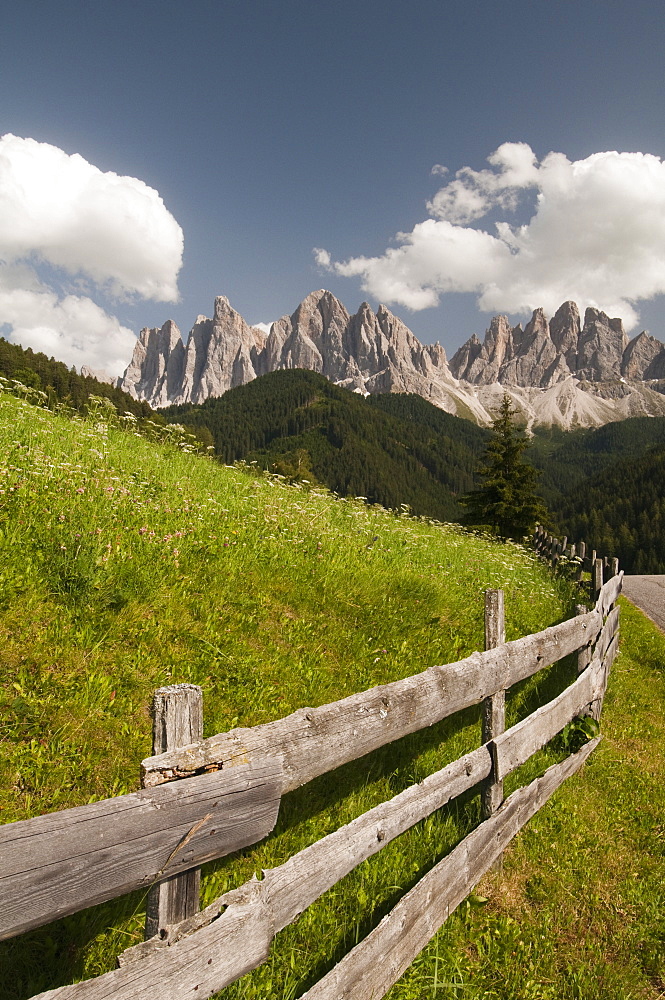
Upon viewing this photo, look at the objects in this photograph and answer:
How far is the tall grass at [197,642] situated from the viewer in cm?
340

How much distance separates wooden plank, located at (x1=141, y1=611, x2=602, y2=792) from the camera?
231 cm

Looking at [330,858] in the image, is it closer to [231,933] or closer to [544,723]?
[231,933]

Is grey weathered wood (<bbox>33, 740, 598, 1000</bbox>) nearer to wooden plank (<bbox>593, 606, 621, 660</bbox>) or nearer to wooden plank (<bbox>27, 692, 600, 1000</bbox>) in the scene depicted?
wooden plank (<bbox>27, 692, 600, 1000</bbox>)

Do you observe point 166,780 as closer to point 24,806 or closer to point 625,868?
point 24,806

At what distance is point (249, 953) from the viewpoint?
2.40 metres

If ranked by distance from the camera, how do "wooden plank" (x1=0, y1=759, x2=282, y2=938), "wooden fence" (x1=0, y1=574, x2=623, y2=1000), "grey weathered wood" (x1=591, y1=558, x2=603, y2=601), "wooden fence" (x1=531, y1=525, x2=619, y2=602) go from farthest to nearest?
"wooden fence" (x1=531, y1=525, x2=619, y2=602) < "grey weathered wood" (x1=591, y1=558, x2=603, y2=601) < "wooden fence" (x1=0, y1=574, x2=623, y2=1000) < "wooden plank" (x1=0, y1=759, x2=282, y2=938)

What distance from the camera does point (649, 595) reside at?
21.8 m

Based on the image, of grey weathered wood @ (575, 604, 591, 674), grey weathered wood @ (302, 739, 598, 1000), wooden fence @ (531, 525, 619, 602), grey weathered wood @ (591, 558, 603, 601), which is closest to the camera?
grey weathered wood @ (302, 739, 598, 1000)

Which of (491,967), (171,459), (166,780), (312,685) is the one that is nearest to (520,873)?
(491,967)

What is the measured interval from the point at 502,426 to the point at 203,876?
31698mm

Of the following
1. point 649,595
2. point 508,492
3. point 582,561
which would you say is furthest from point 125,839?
point 508,492

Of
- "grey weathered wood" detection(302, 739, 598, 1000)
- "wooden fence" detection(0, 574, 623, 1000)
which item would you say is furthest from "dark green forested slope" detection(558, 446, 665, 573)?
"wooden fence" detection(0, 574, 623, 1000)

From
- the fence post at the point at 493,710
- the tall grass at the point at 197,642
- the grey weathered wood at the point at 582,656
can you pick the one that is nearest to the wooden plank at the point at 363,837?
the fence post at the point at 493,710

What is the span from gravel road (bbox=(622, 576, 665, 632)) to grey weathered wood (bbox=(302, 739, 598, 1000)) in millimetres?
12953
